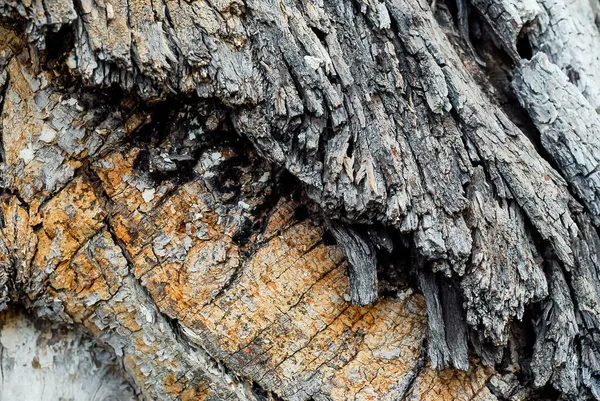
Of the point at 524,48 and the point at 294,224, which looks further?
the point at 524,48

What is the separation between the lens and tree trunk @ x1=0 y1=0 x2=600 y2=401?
3.07 m

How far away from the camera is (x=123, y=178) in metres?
3.21

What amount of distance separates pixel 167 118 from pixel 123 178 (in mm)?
396

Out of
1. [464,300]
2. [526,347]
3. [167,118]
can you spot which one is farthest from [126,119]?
[526,347]

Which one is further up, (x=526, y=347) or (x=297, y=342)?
(x=526, y=347)

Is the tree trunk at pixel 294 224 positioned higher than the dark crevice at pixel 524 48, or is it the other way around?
the dark crevice at pixel 524 48

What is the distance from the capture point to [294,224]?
3334 mm

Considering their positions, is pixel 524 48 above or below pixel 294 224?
above

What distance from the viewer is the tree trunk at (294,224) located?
307 cm

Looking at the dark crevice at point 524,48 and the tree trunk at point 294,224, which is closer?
the tree trunk at point 294,224

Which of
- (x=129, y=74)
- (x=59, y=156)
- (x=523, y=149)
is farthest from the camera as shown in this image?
(x=523, y=149)

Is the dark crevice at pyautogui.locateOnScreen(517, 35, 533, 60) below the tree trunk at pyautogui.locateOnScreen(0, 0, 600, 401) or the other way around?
the other way around

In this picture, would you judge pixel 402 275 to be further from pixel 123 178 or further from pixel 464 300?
pixel 123 178

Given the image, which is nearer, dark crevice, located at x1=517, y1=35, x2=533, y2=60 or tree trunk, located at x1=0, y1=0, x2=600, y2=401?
tree trunk, located at x1=0, y1=0, x2=600, y2=401
